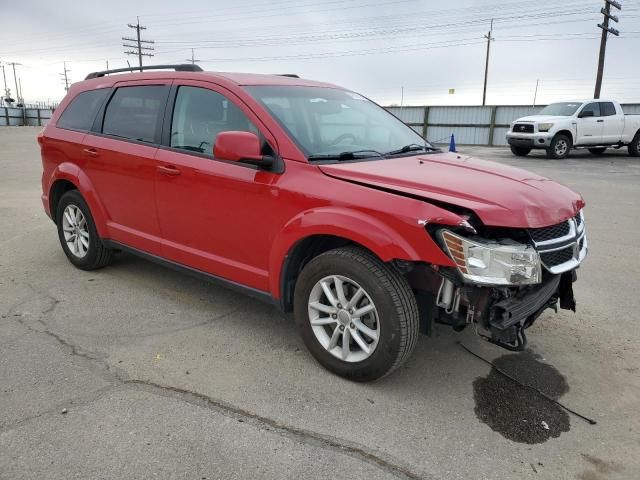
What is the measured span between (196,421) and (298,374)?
0.73 m

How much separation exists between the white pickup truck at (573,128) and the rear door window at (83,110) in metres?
15.8

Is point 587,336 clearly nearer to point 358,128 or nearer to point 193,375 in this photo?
point 358,128

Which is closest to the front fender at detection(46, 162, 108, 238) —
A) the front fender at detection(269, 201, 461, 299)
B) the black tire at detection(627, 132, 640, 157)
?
the front fender at detection(269, 201, 461, 299)

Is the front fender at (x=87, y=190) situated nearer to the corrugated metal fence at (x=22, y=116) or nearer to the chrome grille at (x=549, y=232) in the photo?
the chrome grille at (x=549, y=232)

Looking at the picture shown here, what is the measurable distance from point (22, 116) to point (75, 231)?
156 ft

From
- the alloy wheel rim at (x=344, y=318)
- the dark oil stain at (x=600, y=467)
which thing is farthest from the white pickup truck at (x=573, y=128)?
the dark oil stain at (x=600, y=467)

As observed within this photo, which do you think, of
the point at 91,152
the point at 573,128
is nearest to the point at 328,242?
the point at 91,152

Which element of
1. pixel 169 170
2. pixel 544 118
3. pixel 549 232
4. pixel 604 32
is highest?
pixel 604 32

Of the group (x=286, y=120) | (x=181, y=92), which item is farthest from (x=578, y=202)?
(x=181, y=92)

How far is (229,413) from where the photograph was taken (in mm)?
2781

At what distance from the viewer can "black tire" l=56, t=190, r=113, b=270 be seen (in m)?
4.80

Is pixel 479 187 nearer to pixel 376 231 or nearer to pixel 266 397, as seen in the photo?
pixel 376 231

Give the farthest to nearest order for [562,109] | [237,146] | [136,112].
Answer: [562,109] < [136,112] < [237,146]

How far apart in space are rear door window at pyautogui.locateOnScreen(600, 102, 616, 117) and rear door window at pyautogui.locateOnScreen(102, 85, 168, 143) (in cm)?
1777
